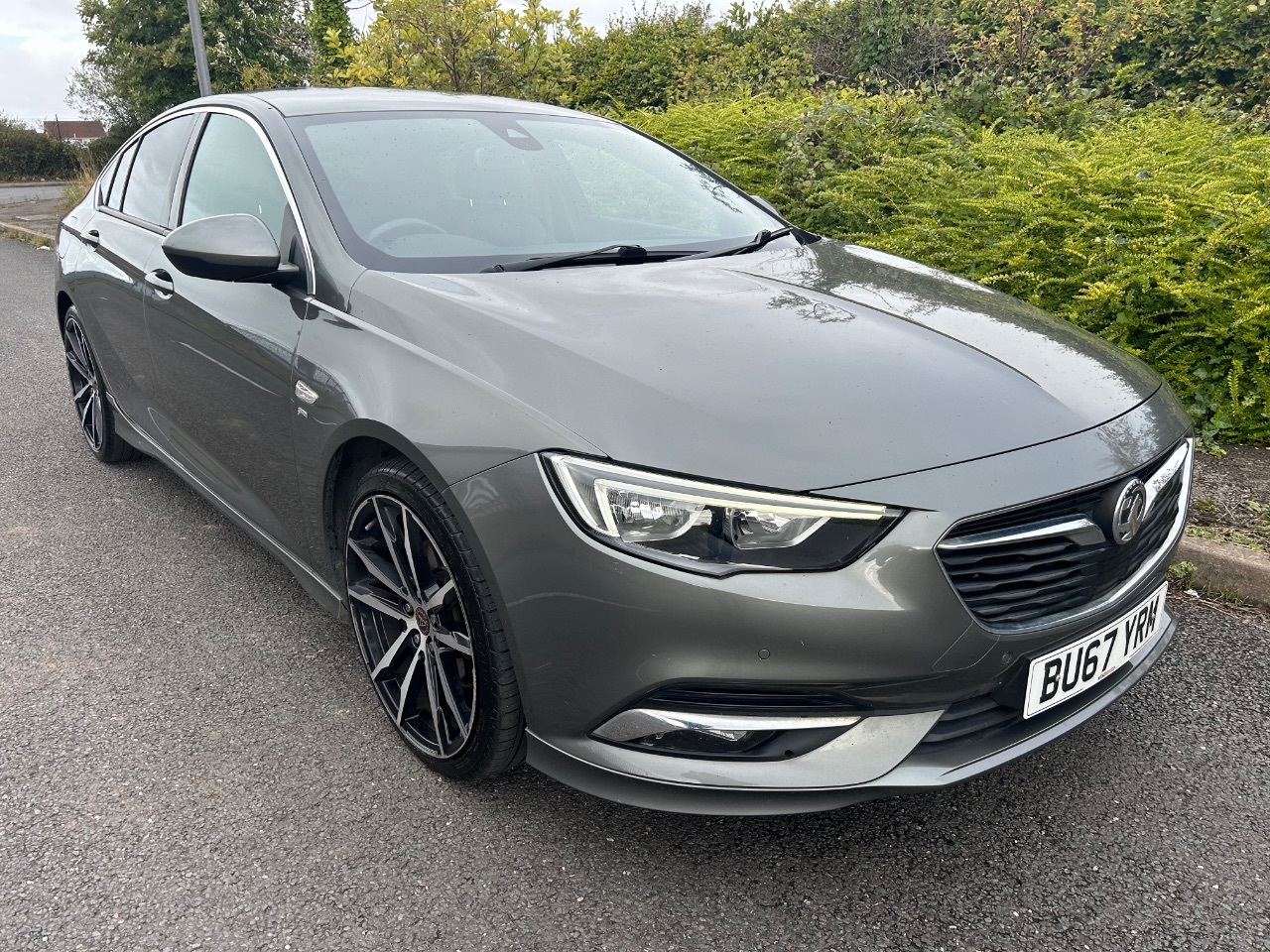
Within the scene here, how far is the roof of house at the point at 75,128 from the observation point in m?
38.7

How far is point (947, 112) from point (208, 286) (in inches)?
229

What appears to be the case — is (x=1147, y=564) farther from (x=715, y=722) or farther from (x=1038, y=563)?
(x=715, y=722)

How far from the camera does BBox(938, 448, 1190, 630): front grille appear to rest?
177cm

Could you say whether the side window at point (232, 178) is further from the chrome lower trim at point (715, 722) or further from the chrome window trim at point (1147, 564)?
the chrome window trim at point (1147, 564)

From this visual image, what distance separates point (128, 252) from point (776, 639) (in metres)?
3.08

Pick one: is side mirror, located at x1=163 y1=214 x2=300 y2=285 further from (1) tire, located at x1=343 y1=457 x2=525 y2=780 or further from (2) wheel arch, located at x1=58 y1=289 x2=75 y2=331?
(2) wheel arch, located at x1=58 y1=289 x2=75 y2=331

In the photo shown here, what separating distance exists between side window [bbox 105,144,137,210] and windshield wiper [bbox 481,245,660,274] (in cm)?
237

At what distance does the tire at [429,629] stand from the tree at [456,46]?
7853 millimetres

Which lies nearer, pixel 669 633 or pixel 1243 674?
pixel 669 633

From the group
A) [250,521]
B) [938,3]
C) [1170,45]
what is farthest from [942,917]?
[938,3]

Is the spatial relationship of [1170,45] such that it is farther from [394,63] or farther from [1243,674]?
[1243,674]

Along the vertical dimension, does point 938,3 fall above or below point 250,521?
above

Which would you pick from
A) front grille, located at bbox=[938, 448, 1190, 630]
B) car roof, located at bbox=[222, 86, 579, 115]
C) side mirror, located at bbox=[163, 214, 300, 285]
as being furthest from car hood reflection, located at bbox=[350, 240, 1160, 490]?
car roof, located at bbox=[222, 86, 579, 115]

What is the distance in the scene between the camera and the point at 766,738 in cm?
181
